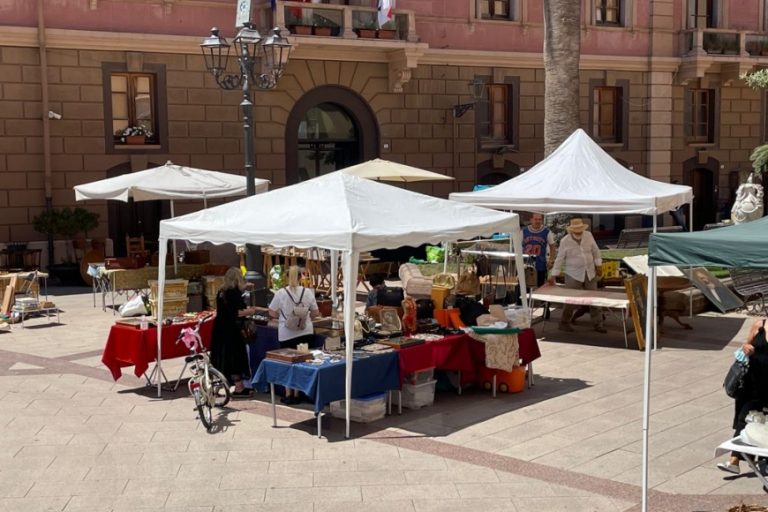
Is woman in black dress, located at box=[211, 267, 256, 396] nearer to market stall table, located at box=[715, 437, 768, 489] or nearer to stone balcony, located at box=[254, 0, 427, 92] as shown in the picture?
market stall table, located at box=[715, 437, 768, 489]

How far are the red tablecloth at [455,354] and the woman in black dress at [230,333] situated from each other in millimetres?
2053

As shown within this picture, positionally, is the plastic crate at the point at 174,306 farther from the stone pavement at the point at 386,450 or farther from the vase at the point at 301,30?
the vase at the point at 301,30

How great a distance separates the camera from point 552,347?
13984 millimetres

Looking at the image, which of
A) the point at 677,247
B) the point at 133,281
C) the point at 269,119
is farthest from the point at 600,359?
the point at 269,119

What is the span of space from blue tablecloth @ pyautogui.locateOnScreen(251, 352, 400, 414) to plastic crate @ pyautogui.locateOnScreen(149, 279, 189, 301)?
20.0ft

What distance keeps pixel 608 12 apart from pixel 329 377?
81.0ft

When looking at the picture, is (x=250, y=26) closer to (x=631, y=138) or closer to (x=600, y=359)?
(x=600, y=359)

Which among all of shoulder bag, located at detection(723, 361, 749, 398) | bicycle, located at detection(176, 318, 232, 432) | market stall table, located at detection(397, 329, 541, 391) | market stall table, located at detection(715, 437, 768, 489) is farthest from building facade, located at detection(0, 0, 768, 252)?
market stall table, located at detection(715, 437, 768, 489)

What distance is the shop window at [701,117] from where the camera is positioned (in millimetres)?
32875

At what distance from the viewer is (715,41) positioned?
31.6 meters

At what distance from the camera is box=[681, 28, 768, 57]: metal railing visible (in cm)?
3117

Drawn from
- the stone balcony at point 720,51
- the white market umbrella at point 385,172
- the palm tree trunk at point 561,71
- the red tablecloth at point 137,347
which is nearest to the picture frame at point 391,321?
the red tablecloth at point 137,347

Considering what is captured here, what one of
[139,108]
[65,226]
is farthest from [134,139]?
[65,226]

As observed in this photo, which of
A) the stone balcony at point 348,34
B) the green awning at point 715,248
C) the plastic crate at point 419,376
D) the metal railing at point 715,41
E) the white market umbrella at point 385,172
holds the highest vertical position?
the metal railing at point 715,41
